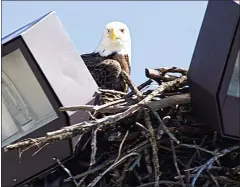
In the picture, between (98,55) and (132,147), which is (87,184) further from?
(98,55)

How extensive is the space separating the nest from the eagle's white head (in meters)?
1.69

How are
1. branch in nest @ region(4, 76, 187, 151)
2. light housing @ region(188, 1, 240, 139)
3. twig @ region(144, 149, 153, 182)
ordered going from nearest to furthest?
light housing @ region(188, 1, 240, 139) → branch in nest @ region(4, 76, 187, 151) → twig @ region(144, 149, 153, 182)

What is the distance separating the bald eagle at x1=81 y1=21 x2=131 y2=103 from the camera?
147 inches

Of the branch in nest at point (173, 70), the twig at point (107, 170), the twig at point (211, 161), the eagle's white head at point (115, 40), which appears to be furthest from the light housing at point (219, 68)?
the eagle's white head at point (115, 40)

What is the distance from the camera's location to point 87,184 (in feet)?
8.75

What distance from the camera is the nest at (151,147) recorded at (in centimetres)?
255

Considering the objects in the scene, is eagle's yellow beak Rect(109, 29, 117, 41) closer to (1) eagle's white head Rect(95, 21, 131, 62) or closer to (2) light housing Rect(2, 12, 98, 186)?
(1) eagle's white head Rect(95, 21, 131, 62)

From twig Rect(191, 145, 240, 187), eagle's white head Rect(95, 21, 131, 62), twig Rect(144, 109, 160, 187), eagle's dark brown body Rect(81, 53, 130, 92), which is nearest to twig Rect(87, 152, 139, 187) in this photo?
twig Rect(144, 109, 160, 187)

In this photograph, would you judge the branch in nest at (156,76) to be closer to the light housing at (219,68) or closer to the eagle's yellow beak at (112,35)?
the light housing at (219,68)

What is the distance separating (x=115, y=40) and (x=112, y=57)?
20 cm

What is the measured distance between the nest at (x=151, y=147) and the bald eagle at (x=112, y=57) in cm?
83

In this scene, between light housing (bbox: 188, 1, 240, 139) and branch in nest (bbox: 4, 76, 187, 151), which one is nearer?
light housing (bbox: 188, 1, 240, 139)

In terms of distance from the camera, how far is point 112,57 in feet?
14.7

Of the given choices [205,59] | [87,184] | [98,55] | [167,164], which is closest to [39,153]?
[87,184]
